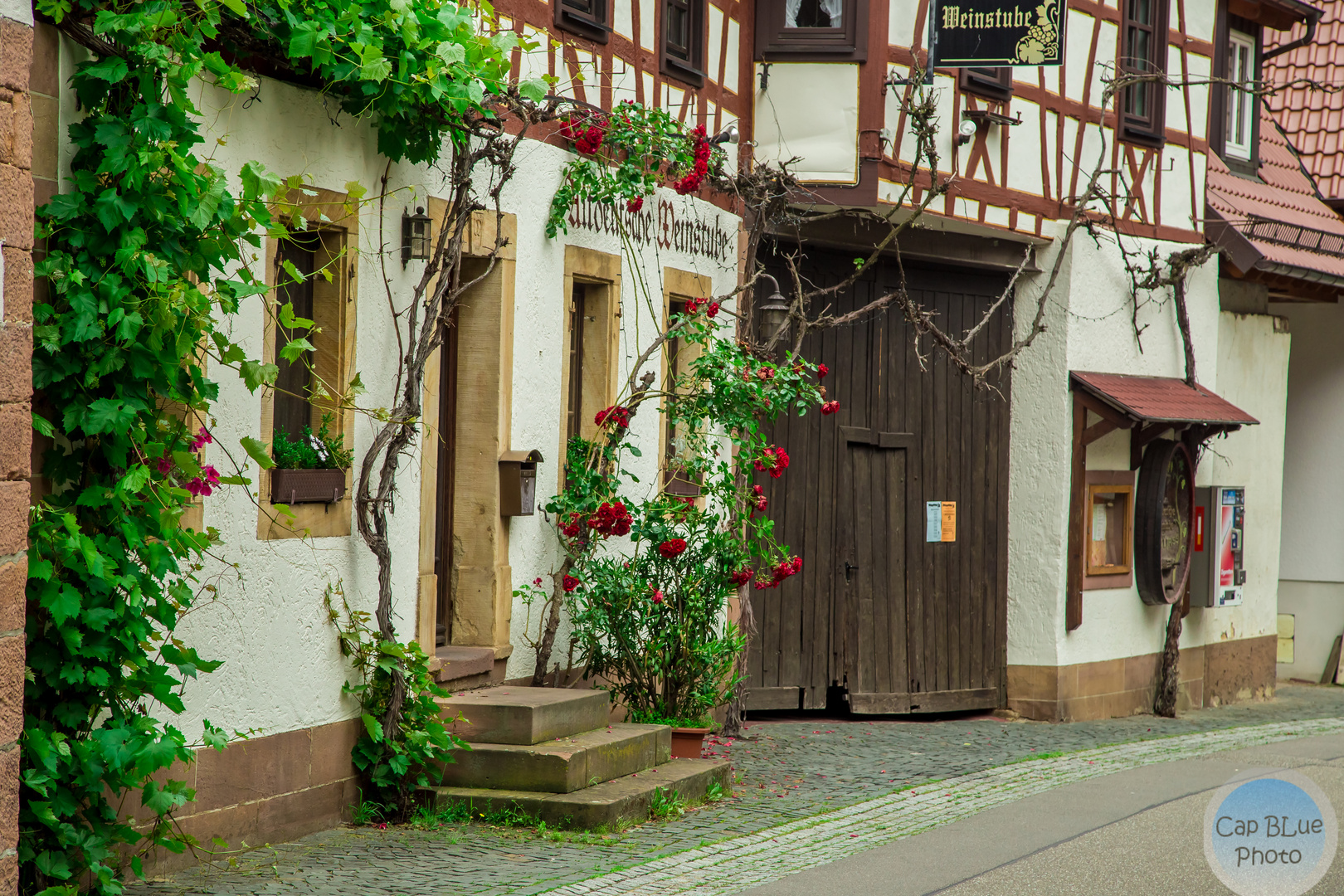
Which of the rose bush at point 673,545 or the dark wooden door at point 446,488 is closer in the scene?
the dark wooden door at point 446,488

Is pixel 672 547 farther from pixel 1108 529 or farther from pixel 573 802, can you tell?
pixel 1108 529

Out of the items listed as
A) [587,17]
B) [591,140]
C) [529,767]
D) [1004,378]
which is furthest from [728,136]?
[529,767]

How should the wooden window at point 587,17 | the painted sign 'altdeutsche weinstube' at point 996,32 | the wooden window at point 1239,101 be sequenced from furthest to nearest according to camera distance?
the wooden window at point 1239,101
the painted sign 'altdeutsche weinstube' at point 996,32
the wooden window at point 587,17

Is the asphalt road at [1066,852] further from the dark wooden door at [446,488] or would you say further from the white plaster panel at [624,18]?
the white plaster panel at [624,18]

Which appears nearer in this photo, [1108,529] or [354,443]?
[354,443]

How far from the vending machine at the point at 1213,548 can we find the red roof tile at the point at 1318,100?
4.21 meters

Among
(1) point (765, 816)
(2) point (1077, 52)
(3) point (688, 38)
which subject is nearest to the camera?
(1) point (765, 816)

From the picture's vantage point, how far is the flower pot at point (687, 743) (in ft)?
28.3

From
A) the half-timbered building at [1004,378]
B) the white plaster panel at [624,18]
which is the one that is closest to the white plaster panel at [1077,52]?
the half-timbered building at [1004,378]

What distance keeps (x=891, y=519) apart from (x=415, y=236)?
5652 mm

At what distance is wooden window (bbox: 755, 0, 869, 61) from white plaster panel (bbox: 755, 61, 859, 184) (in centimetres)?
8

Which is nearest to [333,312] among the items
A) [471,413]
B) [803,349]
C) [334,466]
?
[334,466]

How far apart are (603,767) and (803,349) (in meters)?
4.60
